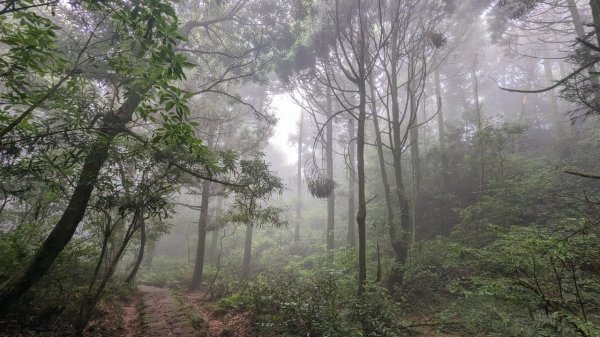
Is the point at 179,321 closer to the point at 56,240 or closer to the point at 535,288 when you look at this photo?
the point at 56,240

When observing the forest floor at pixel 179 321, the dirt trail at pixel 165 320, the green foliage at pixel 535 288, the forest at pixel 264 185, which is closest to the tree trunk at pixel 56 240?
the forest at pixel 264 185

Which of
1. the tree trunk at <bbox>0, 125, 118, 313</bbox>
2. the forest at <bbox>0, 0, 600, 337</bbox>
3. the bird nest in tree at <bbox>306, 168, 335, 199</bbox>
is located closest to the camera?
the forest at <bbox>0, 0, 600, 337</bbox>

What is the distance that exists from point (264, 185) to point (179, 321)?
4.00 m

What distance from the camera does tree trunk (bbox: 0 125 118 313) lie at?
17.0 ft

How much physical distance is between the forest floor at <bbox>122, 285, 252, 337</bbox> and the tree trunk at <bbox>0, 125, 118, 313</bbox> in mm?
2479

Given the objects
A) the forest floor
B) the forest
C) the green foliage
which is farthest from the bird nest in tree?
the forest floor

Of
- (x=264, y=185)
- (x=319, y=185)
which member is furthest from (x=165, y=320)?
(x=319, y=185)

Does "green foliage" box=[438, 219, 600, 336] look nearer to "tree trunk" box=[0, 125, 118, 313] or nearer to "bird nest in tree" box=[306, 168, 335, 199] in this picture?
"bird nest in tree" box=[306, 168, 335, 199]

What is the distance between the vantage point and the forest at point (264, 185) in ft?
13.3

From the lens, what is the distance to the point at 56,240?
5.62 m

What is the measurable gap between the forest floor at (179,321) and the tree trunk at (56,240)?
248cm

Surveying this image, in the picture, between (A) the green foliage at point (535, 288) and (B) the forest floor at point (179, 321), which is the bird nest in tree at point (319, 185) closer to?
(A) the green foliage at point (535, 288)

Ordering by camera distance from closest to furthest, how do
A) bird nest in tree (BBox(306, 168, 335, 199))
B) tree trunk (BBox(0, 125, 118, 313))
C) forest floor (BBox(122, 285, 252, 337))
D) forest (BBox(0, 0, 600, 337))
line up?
forest (BBox(0, 0, 600, 337)) < tree trunk (BBox(0, 125, 118, 313)) < forest floor (BBox(122, 285, 252, 337)) < bird nest in tree (BBox(306, 168, 335, 199))

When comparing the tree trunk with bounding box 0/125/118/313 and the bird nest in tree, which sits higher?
the bird nest in tree
